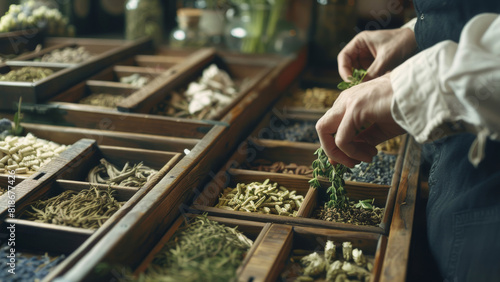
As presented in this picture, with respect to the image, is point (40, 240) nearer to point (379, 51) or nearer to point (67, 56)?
point (379, 51)

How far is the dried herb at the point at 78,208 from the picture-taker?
55.5 inches

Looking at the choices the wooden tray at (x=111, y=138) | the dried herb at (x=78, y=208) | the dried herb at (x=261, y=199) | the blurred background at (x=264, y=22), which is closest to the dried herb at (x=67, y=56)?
the blurred background at (x=264, y=22)

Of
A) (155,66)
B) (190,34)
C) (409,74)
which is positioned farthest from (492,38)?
(190,34)

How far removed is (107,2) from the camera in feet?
14.1

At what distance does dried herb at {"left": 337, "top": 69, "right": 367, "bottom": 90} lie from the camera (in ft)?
5.54

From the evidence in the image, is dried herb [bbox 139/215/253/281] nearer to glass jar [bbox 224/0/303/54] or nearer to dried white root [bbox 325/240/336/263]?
dried white root [bbox 325/240/336/263]

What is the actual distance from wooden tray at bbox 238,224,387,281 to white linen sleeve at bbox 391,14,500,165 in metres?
0.41

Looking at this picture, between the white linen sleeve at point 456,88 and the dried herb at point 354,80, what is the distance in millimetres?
509

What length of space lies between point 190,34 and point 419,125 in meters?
2.72

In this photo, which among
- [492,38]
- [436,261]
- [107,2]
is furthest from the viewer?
[107,2]

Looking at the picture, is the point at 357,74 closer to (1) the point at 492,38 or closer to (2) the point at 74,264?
(1) the point at 492,38

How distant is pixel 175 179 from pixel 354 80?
0.74 meters

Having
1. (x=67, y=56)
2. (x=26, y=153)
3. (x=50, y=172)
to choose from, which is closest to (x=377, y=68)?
(x=50, y=172)

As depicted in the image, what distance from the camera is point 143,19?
3.52 metres
